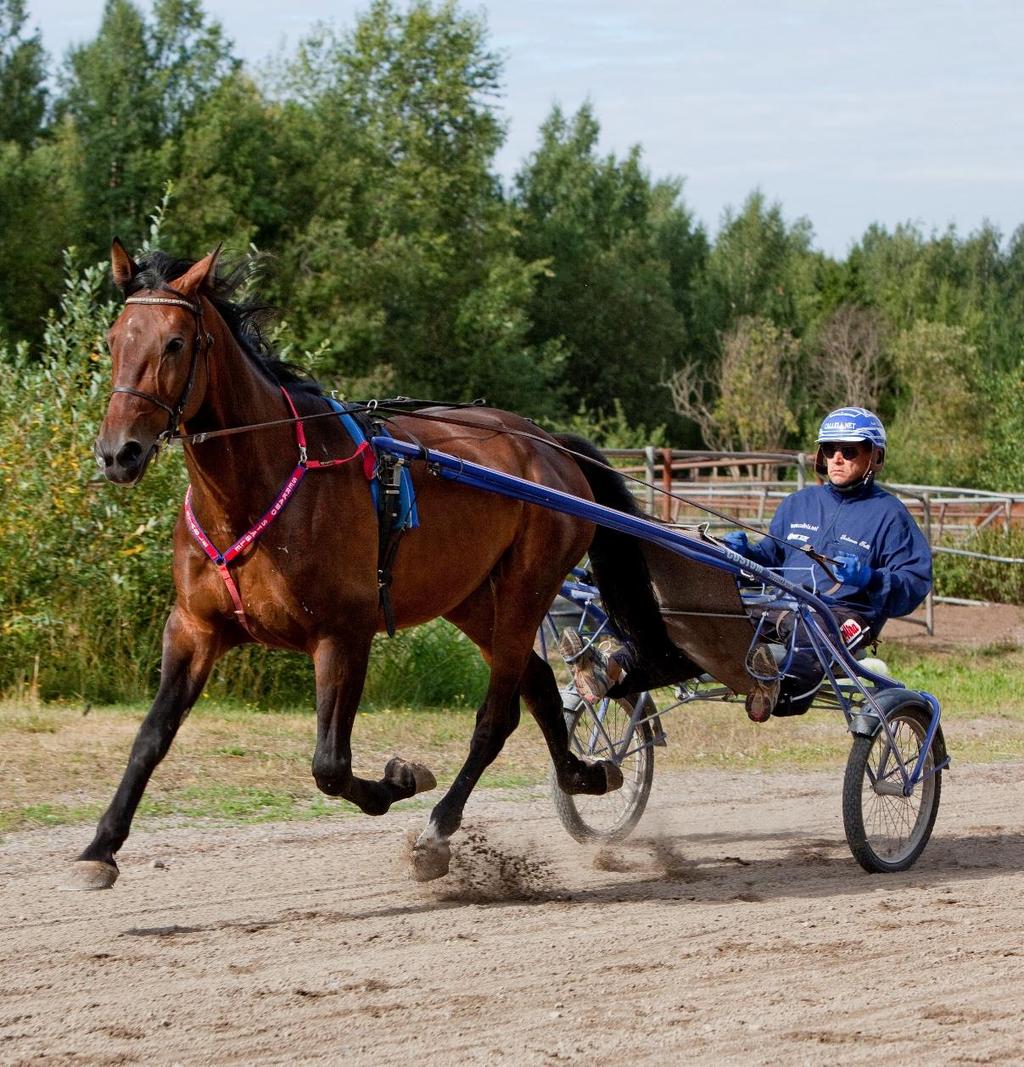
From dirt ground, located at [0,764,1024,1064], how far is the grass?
1.64 feet

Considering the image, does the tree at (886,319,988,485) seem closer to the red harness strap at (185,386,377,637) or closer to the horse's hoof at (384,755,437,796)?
the horse's hoof at (384,755,437,796)

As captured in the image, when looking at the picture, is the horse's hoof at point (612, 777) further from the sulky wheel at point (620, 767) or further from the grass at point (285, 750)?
the grass at point (285, 750)

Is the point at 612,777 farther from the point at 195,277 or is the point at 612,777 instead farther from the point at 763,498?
the point at 763,498

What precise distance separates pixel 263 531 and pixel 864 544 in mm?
2398

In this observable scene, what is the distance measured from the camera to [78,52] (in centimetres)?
3641

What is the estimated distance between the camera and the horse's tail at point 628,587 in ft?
19.5

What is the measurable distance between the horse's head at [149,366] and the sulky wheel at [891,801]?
2.63 meters

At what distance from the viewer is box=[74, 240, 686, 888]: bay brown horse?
4.38 m

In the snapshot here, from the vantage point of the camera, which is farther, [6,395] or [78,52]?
[78,52]

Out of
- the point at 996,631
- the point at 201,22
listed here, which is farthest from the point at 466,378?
the point at 996,631

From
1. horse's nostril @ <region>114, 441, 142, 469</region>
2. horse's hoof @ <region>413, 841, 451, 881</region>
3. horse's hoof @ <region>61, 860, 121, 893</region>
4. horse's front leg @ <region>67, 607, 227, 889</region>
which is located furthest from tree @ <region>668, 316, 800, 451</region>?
horse's nostril @ <region>114, 441, 142, 469</region>

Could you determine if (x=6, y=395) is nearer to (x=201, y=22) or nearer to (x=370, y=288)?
(x=370, y=288)

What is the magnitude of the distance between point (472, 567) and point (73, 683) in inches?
186

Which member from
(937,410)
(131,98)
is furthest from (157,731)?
(937,410)
